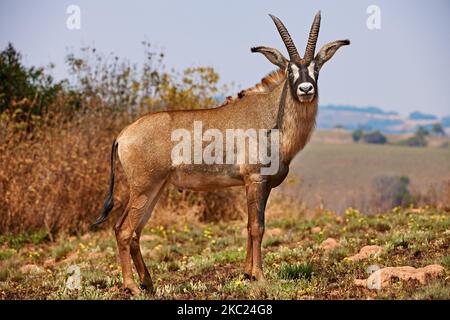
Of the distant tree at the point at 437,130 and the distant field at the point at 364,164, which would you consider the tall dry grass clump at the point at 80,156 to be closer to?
the distant field at the point at 364,164

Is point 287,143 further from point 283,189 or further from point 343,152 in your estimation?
point 343,152

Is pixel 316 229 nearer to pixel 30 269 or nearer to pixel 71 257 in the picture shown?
pixel 71 257

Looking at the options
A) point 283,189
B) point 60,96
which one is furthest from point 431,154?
point 60,96

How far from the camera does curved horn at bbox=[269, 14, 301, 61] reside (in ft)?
31.8

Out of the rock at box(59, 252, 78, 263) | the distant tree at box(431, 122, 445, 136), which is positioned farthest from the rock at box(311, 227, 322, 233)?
the distant tree at box(431, 122, 445, 136)

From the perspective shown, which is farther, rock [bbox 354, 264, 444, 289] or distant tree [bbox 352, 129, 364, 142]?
distant tree [bbox 352, 129, 364, 142]

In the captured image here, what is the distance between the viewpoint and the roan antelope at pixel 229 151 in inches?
369

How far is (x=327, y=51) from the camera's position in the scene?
9.76m

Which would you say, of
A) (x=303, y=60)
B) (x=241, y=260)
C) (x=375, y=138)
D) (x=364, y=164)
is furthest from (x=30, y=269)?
(x=375, y=138)

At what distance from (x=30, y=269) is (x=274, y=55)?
6512 millimetres

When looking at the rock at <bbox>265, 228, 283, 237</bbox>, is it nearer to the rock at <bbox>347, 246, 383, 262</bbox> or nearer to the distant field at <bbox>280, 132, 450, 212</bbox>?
the rock at <bbox>347, 246, 383, 262</bbox>

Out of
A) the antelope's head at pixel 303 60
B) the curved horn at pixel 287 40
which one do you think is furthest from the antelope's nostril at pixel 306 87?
the curved horn at pixel 287 40
